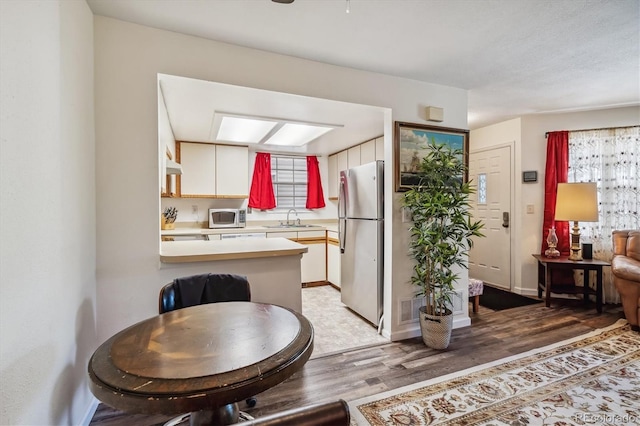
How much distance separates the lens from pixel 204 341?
114 cm

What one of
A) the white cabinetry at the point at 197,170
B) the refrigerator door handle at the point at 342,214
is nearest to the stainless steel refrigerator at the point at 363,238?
the refrigerator door handle at the point at 342,214

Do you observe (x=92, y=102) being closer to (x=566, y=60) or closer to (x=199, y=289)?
(x=199, y=289)

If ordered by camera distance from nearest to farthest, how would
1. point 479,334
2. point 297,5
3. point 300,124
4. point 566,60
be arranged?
point 297,5, point 566,60, point 479,334, point 300,124

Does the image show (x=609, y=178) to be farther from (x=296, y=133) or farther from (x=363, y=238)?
(x=296, y=133)

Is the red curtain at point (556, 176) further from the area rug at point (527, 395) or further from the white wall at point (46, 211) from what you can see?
the white wall at point (46, 211)

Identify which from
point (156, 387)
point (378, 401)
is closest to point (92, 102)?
point (156, 387)

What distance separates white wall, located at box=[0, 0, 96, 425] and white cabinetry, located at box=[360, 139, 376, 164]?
3.17 metres

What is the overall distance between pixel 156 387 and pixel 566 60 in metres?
3.51

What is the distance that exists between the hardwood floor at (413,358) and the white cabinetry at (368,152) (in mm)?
2362

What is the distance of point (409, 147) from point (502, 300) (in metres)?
2.60

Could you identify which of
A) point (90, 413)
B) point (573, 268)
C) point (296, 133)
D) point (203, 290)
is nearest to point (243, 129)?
point (296, 133)

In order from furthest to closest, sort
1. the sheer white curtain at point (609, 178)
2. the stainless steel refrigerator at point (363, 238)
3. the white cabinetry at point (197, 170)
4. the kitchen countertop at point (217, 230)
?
the white cabinetry at point (197, 170) → the kitchen countertop at point (217, 230) → the sheer white curtain at point (609, 178) → the stainless steel refrigerator at point (363, 238)

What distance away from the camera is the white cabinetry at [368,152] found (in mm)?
4090

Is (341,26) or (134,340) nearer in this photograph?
(134,340)
